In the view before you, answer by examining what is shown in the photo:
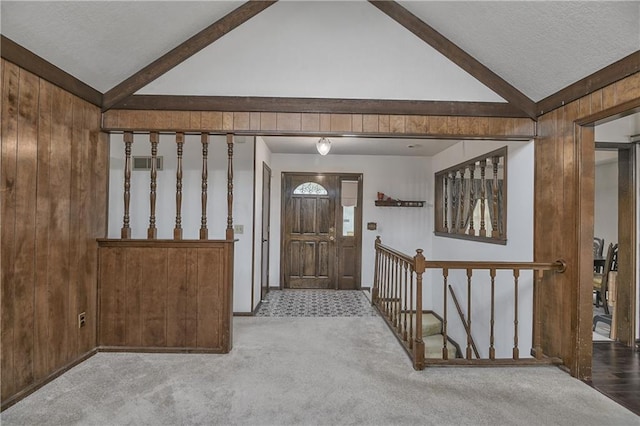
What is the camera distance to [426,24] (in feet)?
9.91

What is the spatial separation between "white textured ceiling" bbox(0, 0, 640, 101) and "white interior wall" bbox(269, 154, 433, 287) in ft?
10.9

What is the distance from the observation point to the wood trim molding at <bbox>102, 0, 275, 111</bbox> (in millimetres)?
2953

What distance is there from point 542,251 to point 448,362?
132 centimetres

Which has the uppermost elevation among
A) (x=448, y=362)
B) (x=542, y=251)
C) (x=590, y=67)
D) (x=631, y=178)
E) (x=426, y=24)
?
(x=426, y=24)

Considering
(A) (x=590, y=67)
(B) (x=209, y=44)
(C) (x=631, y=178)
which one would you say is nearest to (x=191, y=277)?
(B) (x=209, y=44)

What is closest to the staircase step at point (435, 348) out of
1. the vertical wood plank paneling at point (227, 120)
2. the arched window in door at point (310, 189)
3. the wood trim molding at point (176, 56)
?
the arched window in door at point (310, 189)

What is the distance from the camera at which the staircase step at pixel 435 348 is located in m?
5.25

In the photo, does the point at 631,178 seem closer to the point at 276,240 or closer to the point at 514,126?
the point at 514,126

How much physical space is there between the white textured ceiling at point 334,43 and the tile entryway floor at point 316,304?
2876 millimetres

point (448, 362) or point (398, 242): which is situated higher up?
point (398, 242)

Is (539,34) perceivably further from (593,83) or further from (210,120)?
(210,120)

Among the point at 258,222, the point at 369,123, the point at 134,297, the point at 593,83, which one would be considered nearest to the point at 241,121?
the point at 369,123

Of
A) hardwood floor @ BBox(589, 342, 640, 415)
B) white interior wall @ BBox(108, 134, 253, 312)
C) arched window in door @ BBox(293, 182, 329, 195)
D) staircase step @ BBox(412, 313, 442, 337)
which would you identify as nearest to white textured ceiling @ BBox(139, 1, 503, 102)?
white interior wall @ BBox(108, 134, 253, 312)

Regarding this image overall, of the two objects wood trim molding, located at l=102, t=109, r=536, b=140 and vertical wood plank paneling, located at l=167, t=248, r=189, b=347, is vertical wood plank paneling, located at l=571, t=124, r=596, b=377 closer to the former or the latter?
wood trim molding, located at l=102, t=109, r=536, b=140
